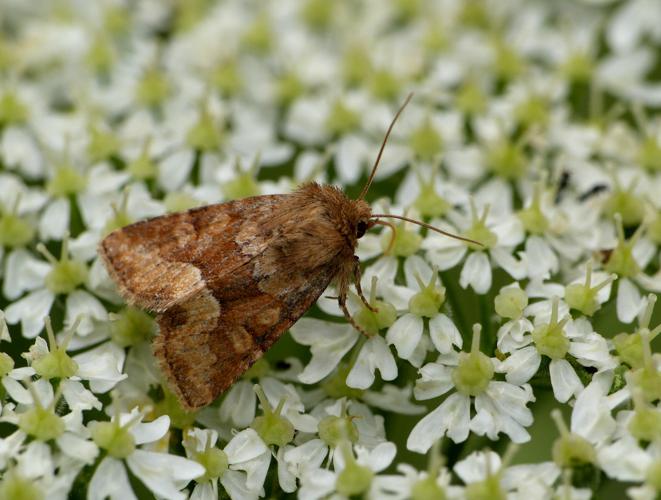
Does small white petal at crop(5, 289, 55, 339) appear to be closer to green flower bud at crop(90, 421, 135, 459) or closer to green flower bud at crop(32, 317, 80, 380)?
green flower bud at crop(32, 317, 80, 380)

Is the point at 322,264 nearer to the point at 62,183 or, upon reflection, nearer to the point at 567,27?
the point at 62,183

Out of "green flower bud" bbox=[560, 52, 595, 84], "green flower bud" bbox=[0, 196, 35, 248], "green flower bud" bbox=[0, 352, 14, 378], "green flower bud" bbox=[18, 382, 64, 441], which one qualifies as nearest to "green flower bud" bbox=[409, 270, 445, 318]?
"green flower bud" bbox=[18, 382, 64, 441]

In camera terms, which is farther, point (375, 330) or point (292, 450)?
point (375, 330)

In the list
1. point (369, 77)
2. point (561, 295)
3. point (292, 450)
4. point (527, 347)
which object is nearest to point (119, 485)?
point (292, 450)

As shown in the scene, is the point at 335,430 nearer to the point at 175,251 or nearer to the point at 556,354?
the point at 556,354

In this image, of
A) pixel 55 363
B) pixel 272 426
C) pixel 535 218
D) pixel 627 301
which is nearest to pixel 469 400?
pixel 272 426

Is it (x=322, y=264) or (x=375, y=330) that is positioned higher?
(x=322, y=264)
